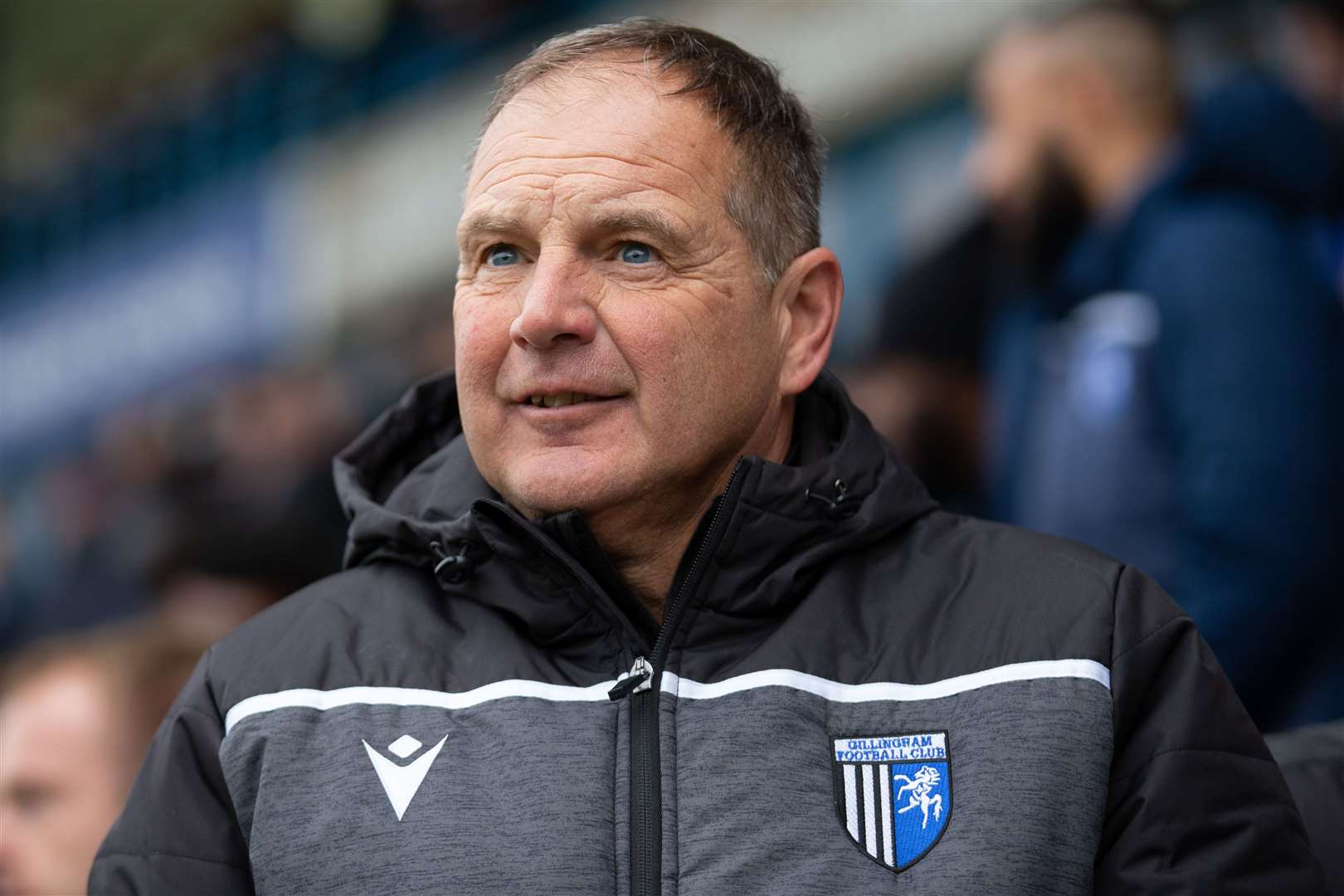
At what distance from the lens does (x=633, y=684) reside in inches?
77.1

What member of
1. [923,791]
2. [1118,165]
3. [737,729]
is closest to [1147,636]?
[923,791]

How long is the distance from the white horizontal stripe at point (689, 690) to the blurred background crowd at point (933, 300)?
44.9 inches

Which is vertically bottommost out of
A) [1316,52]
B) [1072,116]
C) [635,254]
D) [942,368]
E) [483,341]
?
[942,368]

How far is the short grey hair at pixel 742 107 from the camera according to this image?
224cm

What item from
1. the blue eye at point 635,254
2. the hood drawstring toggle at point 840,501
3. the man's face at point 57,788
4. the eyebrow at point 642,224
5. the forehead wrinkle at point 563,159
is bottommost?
the man's face at point 57,788

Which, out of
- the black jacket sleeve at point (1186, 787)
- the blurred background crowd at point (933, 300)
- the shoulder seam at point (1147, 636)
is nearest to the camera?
the black jacket sleeve at point (1186, 787)

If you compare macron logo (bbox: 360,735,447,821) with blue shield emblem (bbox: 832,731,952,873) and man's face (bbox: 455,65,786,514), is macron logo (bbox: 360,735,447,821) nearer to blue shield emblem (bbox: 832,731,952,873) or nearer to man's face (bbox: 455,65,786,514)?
man's face (bbox: 455,65,786,514)

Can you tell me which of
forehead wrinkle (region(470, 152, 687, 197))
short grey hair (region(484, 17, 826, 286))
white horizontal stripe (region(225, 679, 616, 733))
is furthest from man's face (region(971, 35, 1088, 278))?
white horizontal stripe (region(225, 679, 616, 733))

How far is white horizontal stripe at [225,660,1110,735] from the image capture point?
1916 millimetres

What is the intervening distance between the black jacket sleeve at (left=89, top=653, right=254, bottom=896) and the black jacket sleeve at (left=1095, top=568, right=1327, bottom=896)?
1.01 m

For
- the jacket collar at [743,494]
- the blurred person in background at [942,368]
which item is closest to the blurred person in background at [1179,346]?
the blurred person in background at [942,368]

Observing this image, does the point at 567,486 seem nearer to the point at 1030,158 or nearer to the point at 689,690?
the point at 689,690

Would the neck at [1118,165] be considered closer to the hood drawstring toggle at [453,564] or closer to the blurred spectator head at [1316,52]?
the blurred spectator head at [1316,52]

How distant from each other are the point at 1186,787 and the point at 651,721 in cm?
60
